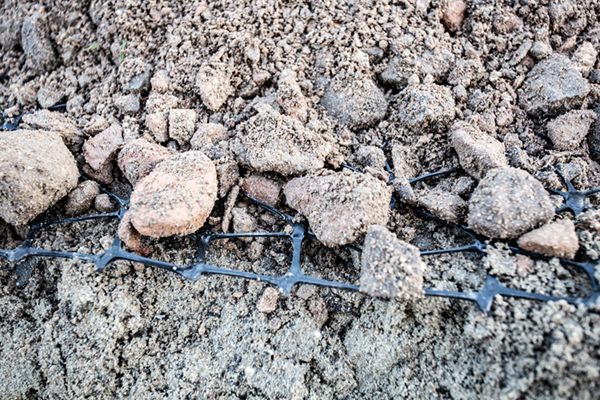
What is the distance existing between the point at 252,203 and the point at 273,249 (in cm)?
21

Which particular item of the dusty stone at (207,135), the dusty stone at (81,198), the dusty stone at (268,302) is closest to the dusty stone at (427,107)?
the dusty stone at (207,135)

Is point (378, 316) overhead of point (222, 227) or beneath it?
beneath

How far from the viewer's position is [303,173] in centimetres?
137

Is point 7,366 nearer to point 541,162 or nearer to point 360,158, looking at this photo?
point 360,158

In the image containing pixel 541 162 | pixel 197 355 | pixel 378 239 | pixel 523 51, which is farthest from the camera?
pixel 523 51

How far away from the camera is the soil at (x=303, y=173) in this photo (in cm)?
115

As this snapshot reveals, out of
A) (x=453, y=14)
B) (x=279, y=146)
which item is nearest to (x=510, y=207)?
(x=279, y=146)

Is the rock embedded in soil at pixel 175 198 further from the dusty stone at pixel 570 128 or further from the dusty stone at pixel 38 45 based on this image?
the dusty stone at pixel 570 128

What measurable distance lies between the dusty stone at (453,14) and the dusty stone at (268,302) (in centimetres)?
142

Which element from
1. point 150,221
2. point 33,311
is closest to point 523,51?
point 150,221

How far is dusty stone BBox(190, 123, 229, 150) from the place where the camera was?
4.85 ft

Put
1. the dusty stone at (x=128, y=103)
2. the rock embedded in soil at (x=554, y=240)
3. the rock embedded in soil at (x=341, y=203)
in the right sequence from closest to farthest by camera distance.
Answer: the rock embedded in soil at (x=554, y=240) → the rock embedded in soil at (x=341, y=203) → the dusty stone at (x=128, y=103)

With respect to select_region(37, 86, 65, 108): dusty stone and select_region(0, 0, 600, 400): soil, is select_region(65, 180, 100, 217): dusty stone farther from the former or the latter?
select_region(37, 86, 65, 108): dusty stone

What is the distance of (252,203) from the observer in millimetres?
1450
